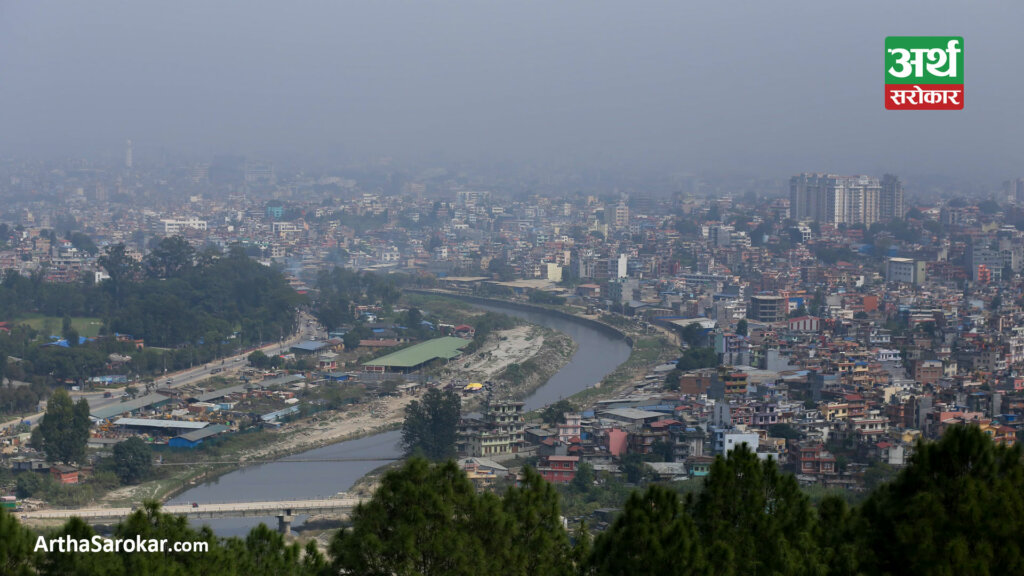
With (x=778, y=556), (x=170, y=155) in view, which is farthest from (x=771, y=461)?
(x=170, y=155)

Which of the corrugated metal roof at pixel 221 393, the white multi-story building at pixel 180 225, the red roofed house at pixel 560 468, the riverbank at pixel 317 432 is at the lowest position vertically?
the riverbank at pixel 317 432

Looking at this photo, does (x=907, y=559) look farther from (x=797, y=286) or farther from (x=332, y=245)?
(x=332, y=245)

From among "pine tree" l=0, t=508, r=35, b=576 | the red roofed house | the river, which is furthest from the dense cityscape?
"pine tree" l=0, t=508, r=35, b=576

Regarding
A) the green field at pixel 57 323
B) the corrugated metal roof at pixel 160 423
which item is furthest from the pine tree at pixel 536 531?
the green field at pixel 57 323

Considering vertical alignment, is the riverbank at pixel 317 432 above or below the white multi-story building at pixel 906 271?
below

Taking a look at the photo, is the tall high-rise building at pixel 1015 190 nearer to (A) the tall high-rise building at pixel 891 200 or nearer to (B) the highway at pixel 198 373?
(A) the tall high-rise building at pixel 891 200

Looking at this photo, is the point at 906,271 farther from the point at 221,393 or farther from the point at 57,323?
the point at 57,323

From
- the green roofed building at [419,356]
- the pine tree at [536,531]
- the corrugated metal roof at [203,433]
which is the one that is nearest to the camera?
the pine tree at [536,531]

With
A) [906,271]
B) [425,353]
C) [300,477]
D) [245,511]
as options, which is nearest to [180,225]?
[425,353]
